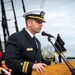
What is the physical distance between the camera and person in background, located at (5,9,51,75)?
273cm

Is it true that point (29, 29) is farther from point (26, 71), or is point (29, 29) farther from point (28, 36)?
point (26, 71)

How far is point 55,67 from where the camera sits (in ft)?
7.98

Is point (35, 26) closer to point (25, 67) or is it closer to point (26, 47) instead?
point (26, 47)

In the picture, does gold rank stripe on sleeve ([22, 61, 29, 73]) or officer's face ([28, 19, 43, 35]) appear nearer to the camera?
gold rank stripe on sleeve ([22, 61, 29, 73])

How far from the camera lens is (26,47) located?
293 centimetres

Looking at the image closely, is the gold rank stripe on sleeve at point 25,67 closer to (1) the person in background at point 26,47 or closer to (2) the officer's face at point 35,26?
(1) the person in background at point 26,47

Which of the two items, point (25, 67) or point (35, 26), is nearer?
point (25, 67)

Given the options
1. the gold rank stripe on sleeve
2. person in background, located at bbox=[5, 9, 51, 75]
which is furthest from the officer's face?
the gold rank stripe on sleeve

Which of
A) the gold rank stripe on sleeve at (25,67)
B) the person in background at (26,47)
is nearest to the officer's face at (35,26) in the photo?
the person in background at (26,47)

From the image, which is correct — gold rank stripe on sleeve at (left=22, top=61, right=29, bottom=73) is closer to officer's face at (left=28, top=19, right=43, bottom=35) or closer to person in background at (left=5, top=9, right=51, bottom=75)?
person in background at (left=5, top=9, right=51, bottom=75)

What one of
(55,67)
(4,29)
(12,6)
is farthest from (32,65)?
(12,6)

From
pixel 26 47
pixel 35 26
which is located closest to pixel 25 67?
pixel 26 47

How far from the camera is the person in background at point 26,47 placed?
2729 millimetres

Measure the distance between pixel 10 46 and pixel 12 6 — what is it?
13231 mm
